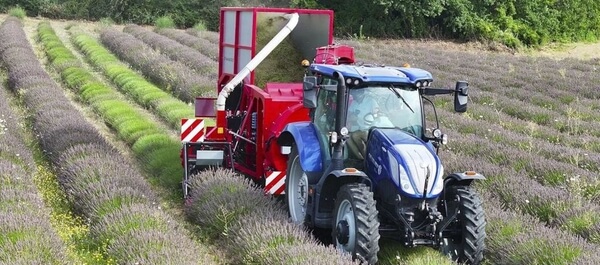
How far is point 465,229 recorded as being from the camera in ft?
20.9

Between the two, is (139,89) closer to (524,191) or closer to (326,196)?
(524,191)

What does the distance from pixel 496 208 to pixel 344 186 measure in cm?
200

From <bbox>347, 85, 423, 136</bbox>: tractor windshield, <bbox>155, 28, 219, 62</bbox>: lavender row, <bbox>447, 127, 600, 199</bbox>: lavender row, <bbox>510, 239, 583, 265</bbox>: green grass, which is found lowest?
<bbox>155, 28, 219, 62</bbox>: lavender row

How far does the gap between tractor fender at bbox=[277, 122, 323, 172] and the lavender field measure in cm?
56

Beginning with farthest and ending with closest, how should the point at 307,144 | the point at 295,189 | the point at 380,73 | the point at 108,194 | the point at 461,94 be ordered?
the point at 108,194 → the point at 295,189 → the point at 307,144 → the point at 380,73 → the point at 461,94

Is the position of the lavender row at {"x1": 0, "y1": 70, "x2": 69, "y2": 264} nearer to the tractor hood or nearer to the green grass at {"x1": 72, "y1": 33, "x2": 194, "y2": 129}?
the tractor hood

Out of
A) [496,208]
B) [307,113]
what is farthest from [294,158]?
[496,208]

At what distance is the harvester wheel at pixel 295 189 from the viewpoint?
7453 millimetres

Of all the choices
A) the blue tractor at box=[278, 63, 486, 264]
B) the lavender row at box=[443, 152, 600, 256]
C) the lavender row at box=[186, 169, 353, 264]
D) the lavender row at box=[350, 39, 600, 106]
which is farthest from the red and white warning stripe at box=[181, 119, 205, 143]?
the lavender row at box=[350, 39, 600, 106]

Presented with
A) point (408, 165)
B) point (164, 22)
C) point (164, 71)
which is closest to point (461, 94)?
point (408, 165)

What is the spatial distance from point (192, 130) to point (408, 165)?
4171 mm

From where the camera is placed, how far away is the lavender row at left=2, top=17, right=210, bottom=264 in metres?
6.44

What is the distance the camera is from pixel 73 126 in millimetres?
11297

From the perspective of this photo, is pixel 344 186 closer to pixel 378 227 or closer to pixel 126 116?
pixel 378 227
